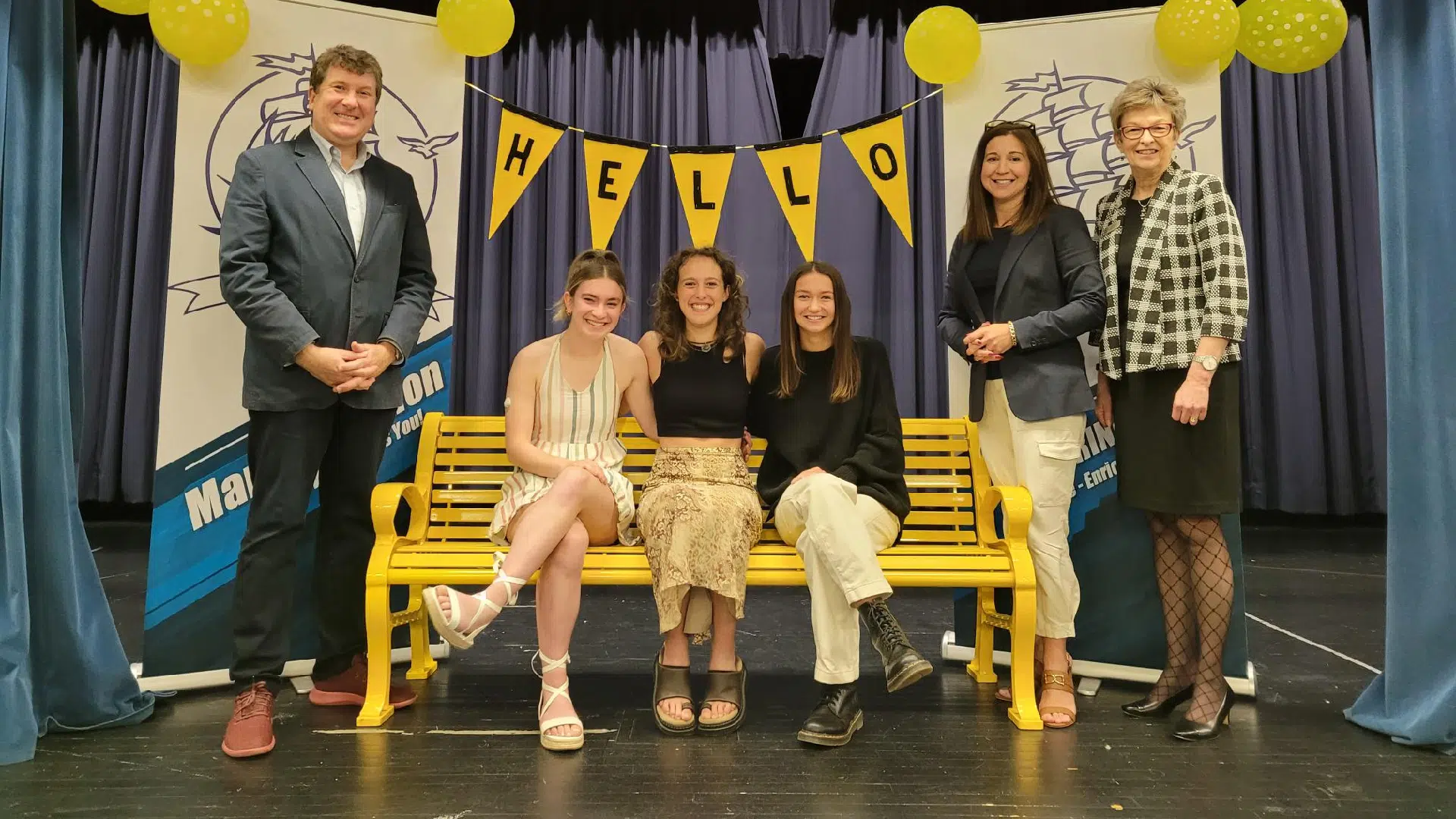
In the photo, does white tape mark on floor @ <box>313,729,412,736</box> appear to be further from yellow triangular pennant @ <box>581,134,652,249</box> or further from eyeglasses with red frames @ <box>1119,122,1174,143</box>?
eyeglasses with red frames @ <box>1119,122,1174,143</box>

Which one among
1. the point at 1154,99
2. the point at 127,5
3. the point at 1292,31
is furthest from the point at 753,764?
the point at 127,5

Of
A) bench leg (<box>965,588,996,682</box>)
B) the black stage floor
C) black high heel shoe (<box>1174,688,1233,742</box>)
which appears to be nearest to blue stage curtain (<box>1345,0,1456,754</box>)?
the black stage floor

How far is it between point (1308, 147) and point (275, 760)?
6.37m

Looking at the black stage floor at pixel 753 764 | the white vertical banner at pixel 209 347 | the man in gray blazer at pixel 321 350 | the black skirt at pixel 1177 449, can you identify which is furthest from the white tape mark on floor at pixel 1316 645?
the white vertical banner at pixel 209 347

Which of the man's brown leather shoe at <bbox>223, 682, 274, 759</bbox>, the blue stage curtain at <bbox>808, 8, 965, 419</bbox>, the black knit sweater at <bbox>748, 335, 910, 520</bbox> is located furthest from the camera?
the blue stage curtain at <bbox>808, 8, 965, 419</bbox>

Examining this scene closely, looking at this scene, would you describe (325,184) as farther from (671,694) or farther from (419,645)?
(671,694)

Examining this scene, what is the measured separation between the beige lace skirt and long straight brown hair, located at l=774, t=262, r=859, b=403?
16.4 inches

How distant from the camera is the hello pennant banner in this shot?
3.15m

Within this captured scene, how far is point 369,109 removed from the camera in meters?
2.54

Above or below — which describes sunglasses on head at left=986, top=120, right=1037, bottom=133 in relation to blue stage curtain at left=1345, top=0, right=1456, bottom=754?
above

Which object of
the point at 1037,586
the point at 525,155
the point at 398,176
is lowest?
the point at 1037,586

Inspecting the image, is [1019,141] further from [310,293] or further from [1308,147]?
[1308,147]

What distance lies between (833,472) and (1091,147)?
4.90 ft

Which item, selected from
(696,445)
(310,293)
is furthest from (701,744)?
(310,293)
